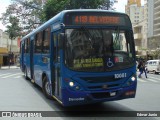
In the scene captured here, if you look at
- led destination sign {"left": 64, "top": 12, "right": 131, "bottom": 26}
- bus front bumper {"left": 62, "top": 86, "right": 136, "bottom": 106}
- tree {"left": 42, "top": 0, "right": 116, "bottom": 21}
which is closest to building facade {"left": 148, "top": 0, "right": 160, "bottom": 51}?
tree {"left": 42, "top": 0, "right": 116, "bottom": 21}

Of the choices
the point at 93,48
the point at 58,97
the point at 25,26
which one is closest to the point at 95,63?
the point at 93,48

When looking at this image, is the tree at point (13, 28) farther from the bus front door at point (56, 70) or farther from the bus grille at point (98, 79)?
the bus grille at point (98, 79)

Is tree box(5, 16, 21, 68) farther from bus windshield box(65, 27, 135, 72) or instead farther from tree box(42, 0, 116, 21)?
bus windshield box(65, 27, 135, 72)

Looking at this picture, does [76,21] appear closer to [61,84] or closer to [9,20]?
[61,84]

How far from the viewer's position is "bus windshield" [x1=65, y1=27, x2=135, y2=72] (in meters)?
8.63

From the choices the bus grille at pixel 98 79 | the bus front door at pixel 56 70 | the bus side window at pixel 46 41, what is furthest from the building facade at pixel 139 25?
the bus grille at pixel 98 79

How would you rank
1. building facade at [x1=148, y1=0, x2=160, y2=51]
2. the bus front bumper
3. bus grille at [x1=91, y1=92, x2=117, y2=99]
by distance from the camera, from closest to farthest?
the bus front bumper < bus grille at [x1=91, y1=92, x2=117, y2=99] < building facade at [x1=148, y1=0, x2=160, y2=51]

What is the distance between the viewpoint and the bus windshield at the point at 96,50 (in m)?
8.63

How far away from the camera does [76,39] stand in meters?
8.65

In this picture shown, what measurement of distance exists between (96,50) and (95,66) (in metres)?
0.45

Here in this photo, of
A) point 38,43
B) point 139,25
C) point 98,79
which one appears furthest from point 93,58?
point 139,25

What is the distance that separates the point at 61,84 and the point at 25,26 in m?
40.7

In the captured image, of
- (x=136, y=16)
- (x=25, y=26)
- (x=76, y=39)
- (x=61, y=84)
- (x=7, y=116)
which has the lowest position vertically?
(x=7, y=116)

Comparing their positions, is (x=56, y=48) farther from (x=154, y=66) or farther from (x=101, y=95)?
(x=154, y=66)
